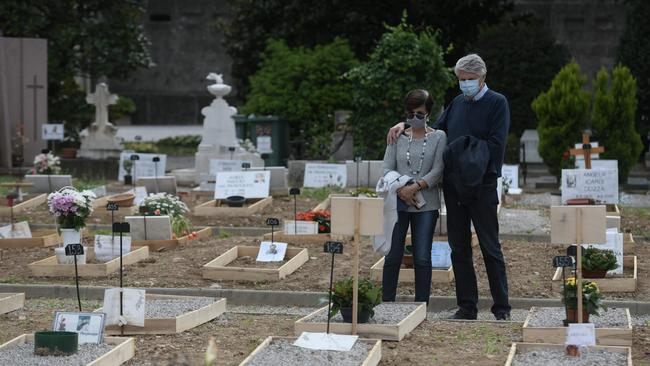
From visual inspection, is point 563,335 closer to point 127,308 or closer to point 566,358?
point 566,358

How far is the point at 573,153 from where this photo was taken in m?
18.9

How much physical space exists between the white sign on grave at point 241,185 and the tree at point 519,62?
14.8 m

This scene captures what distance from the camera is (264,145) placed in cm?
3102

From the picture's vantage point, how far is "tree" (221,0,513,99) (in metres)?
37.0

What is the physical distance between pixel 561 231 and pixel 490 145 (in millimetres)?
1175

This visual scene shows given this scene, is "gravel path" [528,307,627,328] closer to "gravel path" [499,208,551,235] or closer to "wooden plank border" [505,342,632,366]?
"wooden plank border" [505,342,632,366]

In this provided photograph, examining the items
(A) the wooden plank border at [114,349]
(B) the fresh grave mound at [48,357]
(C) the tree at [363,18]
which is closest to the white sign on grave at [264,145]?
(C) the tree at [363,18]

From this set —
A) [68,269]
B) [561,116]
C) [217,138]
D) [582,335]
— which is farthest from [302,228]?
[561,116]

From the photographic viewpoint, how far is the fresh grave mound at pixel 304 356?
857 cm

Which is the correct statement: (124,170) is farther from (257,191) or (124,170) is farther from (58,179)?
(257,191)

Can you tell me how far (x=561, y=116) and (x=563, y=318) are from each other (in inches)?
636

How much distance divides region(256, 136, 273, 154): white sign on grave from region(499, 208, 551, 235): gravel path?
11833 mm

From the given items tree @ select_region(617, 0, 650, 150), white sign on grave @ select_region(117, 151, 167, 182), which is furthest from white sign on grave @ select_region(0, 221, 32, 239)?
tree @ select_region(617, 0, 650, 150)

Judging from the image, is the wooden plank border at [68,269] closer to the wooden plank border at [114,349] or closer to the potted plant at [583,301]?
the wooden plank border at [114,349]
